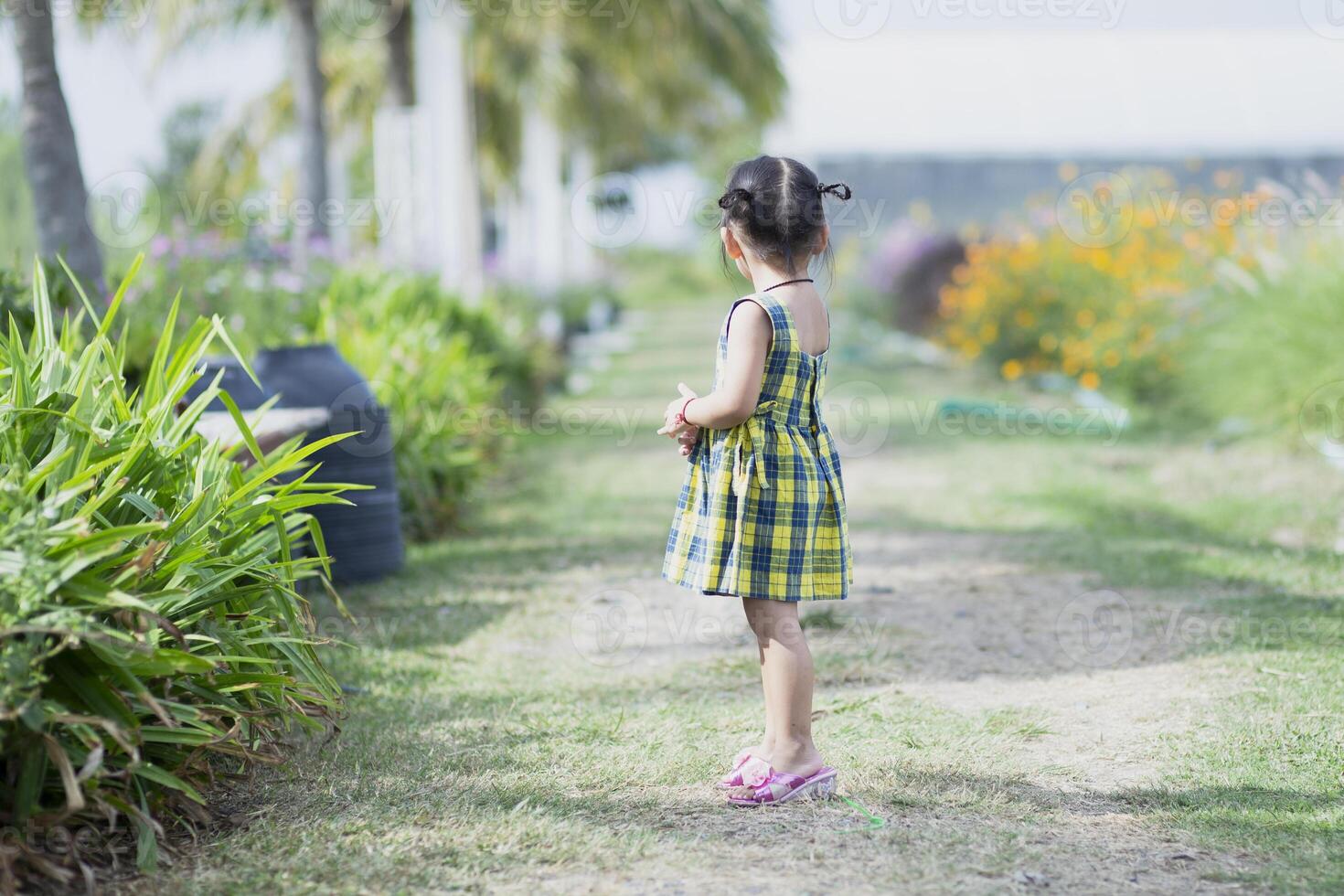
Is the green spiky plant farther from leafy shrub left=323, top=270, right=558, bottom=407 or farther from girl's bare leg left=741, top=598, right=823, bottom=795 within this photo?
leafy shrub left=323, top=270, right=558, bottom=407

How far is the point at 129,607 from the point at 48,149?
3469mm

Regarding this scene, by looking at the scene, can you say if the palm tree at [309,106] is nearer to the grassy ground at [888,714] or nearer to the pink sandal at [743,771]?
the grassy ground at [888,714]

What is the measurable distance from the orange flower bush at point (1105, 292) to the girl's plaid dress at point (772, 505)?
6.85 meters

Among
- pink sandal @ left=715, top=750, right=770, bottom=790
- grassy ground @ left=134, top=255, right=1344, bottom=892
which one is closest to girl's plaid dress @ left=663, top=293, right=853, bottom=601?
pink sandal @ left=715, top=750, right=770, bottom=790

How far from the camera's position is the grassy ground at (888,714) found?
267cm

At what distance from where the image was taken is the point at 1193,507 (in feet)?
21.8

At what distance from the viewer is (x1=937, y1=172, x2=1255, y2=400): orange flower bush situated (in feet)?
31.7

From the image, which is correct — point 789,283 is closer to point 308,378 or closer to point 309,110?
point 308,378

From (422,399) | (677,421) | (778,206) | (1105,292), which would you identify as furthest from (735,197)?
(1105,292)

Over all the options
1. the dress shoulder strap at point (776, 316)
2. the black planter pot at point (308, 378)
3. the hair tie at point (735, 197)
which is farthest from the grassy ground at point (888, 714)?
the hair tie at point (735, 197)

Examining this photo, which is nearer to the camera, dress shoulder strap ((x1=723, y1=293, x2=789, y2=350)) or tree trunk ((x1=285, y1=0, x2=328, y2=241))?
dress shoulder strap ((x1=723, y1=293, x2=789, y2=350))

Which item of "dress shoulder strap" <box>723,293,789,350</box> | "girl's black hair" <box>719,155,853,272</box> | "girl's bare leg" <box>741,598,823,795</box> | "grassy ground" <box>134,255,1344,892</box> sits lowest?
"grassy ground" <box>134,255,1344,892</box>

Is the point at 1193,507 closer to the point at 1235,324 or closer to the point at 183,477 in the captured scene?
the point at 1235,324

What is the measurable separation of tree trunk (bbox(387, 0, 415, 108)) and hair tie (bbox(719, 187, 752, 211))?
9941mm
